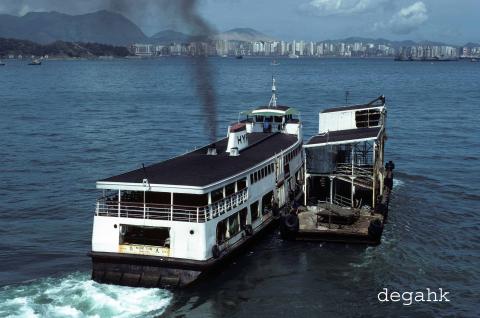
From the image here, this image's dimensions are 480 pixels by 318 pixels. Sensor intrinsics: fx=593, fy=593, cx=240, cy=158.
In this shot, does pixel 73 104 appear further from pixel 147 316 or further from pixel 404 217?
pixel 147 316

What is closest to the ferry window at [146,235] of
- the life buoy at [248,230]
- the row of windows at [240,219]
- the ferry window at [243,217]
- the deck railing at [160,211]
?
the deck railing at [160,211]

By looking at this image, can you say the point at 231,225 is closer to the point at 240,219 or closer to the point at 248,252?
the point at 240,219

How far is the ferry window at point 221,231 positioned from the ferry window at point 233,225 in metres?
0.45

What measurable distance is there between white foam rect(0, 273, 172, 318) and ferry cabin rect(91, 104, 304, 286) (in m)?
0.67

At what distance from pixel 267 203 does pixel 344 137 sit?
20.5 feet

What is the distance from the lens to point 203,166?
96.6ft

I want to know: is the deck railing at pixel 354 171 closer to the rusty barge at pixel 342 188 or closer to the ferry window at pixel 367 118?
the rusty barge at pixel 342 188

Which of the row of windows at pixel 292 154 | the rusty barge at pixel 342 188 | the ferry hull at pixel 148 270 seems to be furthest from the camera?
the row of windows at pixel 292 154

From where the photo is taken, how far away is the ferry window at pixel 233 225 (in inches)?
1105

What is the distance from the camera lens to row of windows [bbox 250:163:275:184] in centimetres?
3064

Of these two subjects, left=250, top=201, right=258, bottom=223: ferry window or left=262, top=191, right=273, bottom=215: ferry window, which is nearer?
left=250, top=201, right=258, bottom=223: ferry window

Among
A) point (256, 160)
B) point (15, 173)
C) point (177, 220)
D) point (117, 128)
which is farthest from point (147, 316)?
point (117, 128)

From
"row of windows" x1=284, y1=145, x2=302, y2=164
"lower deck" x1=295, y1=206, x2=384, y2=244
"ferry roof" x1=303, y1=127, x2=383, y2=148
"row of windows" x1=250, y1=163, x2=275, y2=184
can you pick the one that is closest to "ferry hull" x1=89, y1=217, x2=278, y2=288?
"row of windows" x1=250, y1=163, x2=275, y2=184

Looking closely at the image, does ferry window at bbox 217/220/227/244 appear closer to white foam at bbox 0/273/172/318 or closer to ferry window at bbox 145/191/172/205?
ferry window at bbox 145/191/172/205
